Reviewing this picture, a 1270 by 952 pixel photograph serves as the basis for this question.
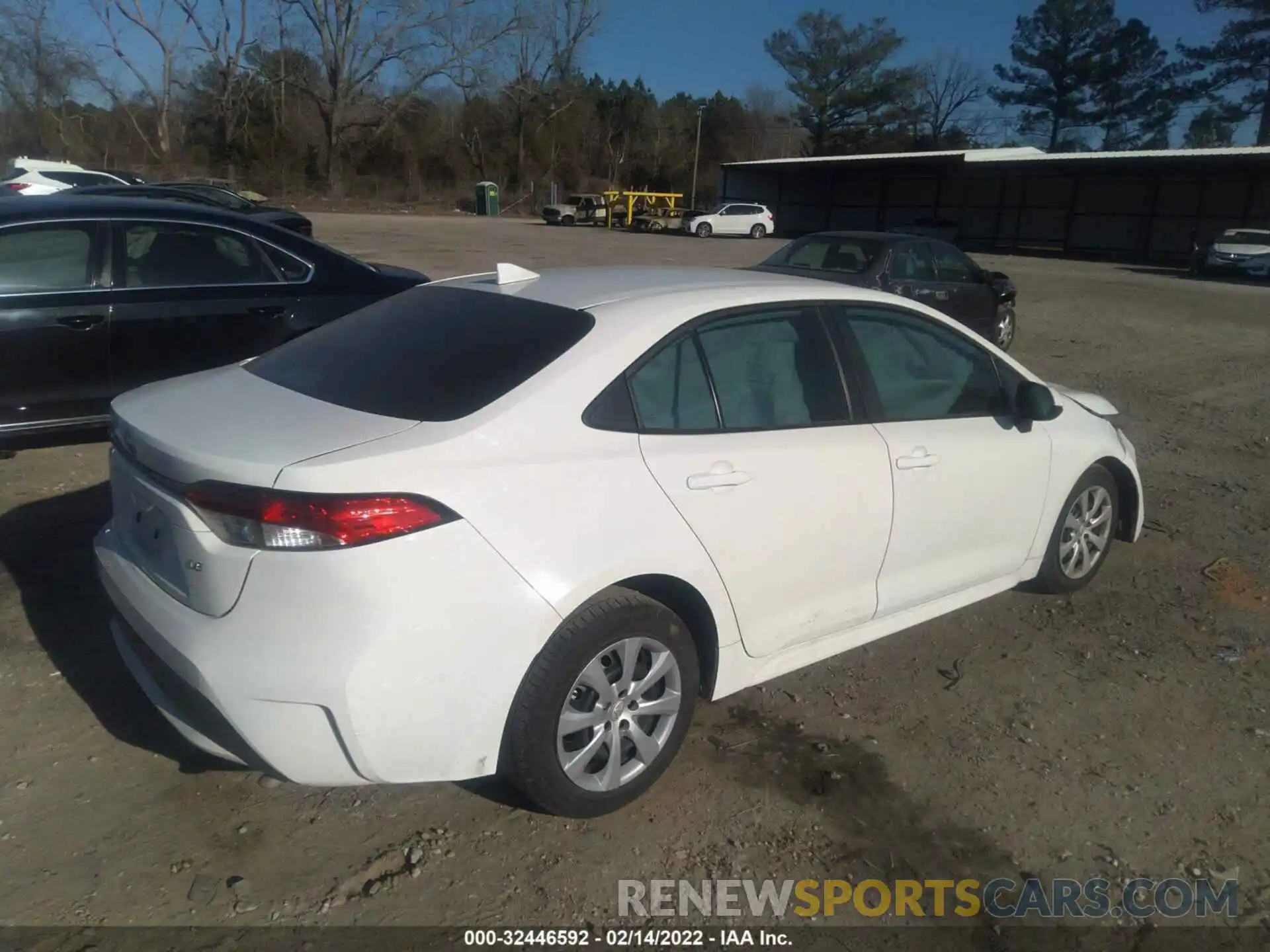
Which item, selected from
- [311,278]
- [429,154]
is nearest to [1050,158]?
[311,278]

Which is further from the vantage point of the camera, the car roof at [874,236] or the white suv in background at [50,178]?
the white suv in background at [50,178]

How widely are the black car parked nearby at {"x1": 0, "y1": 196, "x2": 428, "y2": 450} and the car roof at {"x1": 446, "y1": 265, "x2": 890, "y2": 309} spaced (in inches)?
102

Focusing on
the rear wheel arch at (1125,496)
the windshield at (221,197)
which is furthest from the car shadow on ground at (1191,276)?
the rear wheel arch at (1125,496)

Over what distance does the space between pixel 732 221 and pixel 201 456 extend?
43.0m

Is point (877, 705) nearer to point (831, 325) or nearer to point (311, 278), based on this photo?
point (831, 325)

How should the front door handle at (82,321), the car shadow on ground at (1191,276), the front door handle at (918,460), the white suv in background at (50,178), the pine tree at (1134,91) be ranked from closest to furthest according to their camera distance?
the front door handle at (918,460) < the front door handle at (82,321) < the white suv in background at (50,178) < the car shadow on ground at (1191,276) < the pine tree at (1134,91)

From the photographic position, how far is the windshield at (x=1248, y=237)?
1120 inches

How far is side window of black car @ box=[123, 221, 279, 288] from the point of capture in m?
5.80

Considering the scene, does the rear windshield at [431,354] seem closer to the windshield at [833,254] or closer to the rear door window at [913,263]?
the windshield at [833,254]

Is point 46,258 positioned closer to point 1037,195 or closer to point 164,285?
point 164,285

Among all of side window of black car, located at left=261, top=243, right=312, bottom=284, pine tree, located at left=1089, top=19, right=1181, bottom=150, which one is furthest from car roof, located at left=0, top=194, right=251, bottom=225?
pine tree, located at left=1089, top=19, right=1181, bottom=150

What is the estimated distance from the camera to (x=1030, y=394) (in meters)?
4.07

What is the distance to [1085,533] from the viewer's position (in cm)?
470

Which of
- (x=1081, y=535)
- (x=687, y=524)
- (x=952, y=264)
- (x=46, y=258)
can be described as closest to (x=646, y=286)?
(x=687, y=524)
